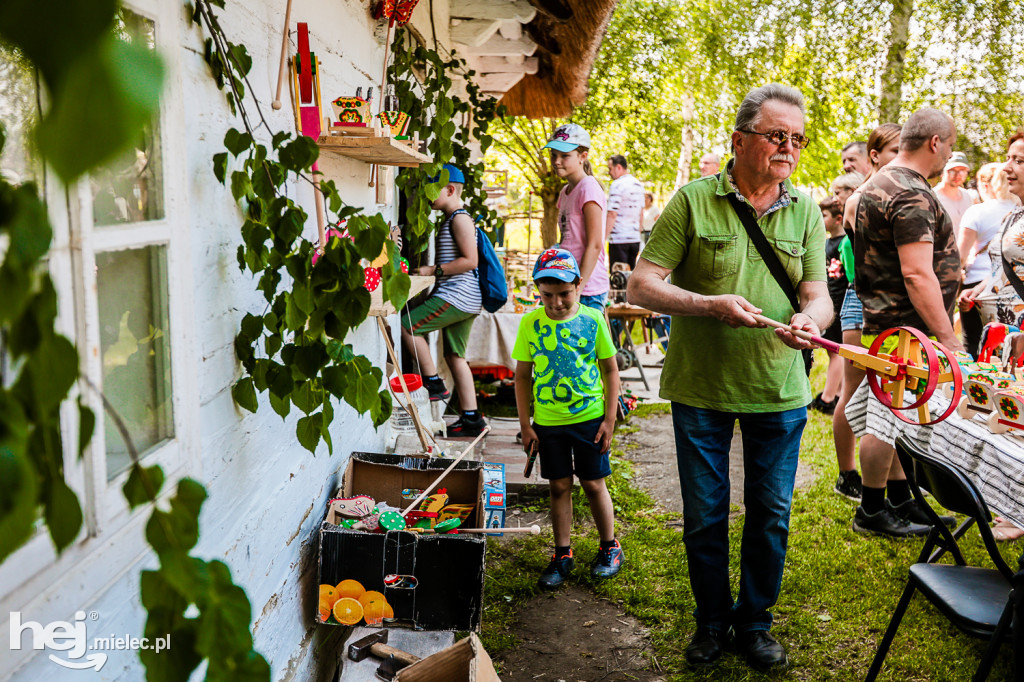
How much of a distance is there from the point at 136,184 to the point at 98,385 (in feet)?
1.29

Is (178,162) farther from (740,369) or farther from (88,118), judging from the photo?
(740,369)

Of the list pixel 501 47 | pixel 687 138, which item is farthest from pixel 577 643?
pixel 687 138

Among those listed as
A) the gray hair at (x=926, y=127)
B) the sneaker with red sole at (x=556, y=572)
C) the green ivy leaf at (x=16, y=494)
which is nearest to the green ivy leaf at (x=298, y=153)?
the green ivy leaf at (x=16, y=494)

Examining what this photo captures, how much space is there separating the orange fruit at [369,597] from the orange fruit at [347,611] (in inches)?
0.6

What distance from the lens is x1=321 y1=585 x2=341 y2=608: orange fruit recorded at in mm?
2459

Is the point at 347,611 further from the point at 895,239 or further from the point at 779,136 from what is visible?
the point at 895,239

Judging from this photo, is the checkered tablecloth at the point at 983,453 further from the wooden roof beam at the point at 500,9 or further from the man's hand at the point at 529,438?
the wooden roof beam at the point at 500,9

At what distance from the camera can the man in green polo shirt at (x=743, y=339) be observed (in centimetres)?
252

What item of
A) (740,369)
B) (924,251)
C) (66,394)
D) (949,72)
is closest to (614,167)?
(949,72)

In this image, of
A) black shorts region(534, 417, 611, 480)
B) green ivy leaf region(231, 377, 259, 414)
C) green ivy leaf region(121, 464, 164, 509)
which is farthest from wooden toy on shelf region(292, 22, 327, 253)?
green ivy leaf region(121, 464, 164, 509)

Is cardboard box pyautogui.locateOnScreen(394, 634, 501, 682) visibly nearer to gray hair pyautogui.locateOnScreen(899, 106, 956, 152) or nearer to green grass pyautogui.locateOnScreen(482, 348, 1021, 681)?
green grass pyautogui.locateOnScreen(482, 348, 1021, 681)

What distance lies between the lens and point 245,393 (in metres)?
1.79

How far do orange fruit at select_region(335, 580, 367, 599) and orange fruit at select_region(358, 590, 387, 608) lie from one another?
0.04 ft

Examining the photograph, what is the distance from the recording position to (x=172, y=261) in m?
1.52
